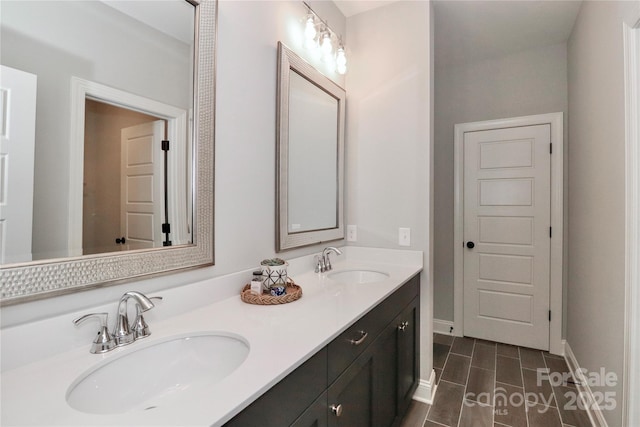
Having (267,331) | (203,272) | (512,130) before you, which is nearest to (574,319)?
(512,130)

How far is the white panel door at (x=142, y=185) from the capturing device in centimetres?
96

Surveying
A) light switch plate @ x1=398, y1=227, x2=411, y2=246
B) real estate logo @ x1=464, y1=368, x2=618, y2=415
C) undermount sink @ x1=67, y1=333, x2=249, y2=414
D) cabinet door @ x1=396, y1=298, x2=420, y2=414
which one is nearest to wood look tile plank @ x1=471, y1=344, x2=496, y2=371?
real estate logo @ x1=464, y1=368, x2=618, y2=415

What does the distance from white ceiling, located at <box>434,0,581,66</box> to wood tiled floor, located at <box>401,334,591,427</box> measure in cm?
264

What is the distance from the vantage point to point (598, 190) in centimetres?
172

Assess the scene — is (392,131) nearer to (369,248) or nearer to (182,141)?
(369,248)

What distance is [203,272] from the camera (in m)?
1.19

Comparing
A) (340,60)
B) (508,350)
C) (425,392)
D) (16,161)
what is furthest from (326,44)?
(508,350)

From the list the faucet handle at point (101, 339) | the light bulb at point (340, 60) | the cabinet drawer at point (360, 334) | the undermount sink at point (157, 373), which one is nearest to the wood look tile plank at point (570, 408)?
the cabinet drawer at point (360, 334)

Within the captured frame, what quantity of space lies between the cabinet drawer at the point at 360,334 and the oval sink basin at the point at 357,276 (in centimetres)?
24

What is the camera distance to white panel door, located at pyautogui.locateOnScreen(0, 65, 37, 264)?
2.38 feet

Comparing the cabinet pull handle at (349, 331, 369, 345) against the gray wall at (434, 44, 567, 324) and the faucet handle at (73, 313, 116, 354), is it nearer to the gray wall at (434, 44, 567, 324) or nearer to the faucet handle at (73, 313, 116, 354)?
the faucet handle at (73, 313, 116, 354)

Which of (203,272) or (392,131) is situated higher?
(392,131)

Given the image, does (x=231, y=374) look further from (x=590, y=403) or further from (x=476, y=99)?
(x=476, y=99)

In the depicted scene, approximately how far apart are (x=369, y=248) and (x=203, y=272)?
1.27 m
